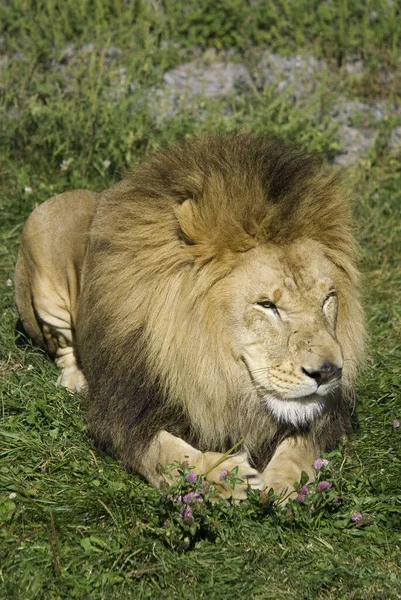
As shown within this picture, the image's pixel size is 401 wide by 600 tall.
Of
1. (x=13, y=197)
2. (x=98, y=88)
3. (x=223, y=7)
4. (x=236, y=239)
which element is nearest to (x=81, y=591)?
(x=236, y=239)

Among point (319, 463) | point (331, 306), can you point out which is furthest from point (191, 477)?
point (331, 306)

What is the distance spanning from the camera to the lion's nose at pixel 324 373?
11.6 ft

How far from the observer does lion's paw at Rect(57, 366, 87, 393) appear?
15.9 feet

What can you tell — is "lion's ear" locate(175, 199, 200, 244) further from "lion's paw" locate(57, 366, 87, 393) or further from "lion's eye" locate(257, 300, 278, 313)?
"lion's paw" locate(57, 366, 87, 393)

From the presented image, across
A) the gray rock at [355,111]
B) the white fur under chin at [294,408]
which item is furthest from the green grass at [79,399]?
the white fur under chin at [294,408]

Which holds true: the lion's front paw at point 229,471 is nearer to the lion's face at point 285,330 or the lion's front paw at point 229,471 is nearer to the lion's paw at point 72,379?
the lion's face at point 285,330

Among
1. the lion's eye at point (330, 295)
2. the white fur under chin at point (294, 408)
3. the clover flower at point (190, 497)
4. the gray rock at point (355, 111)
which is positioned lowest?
the gray rock at point (355, 111)

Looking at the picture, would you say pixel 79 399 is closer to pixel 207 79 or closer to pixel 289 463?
pixel 289 463

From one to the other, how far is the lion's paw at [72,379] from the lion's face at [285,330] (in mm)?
1338

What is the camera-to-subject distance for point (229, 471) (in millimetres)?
3678

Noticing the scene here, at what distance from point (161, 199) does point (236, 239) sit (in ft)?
1.24

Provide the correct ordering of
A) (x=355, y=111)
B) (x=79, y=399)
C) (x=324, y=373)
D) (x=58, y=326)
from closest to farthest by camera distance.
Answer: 1. (x=324, y=373)
2. (x=79, y=399)
3. (x=58, y=326)
4. (x=355, y=111)

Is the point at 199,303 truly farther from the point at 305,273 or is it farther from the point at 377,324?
the point at 377,324

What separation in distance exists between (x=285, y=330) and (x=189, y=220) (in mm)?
540
